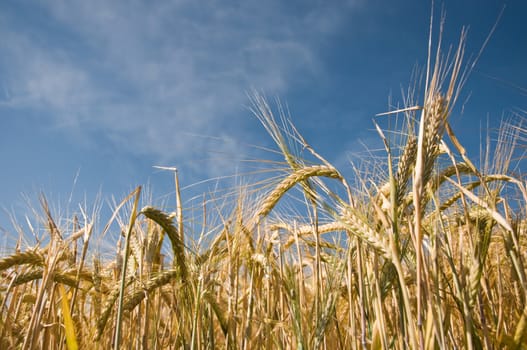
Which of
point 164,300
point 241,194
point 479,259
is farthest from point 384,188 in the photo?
point 164,300

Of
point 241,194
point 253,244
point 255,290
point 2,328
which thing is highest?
point 241,194

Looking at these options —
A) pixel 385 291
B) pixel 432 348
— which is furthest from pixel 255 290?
pixel 432 348

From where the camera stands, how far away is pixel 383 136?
176 cm

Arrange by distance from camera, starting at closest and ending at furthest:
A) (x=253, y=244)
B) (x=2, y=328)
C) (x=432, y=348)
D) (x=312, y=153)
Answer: (x=432, y=348) → (x=312, y=153) → (x=2, y=328) → (x=253, y=244)

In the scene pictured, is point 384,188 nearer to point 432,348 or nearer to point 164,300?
point 432,348

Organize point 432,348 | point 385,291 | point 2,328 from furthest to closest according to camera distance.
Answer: point 2,328, point 385,291, point 432,348

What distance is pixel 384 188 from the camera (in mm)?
2186

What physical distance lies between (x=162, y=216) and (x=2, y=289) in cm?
142

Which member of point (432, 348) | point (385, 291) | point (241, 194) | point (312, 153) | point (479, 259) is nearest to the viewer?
point (432, 348)

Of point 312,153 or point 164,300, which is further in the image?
point 164,300

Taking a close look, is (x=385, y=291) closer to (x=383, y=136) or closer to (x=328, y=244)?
(x=383, y=136)

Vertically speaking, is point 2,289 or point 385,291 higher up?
point 2,289

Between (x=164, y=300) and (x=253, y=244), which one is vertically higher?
(x=253, y=244)

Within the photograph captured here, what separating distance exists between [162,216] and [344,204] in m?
0.72
